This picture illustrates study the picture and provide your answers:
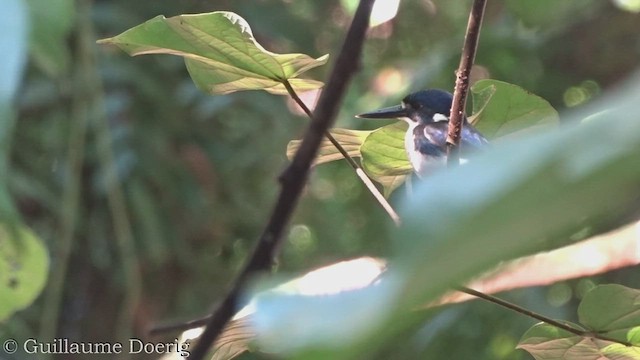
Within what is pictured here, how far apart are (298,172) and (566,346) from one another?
0.37m

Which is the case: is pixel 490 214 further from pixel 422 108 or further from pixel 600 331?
pixel 422 108

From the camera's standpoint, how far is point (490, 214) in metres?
0.14

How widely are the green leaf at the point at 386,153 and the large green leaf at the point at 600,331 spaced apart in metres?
0.17

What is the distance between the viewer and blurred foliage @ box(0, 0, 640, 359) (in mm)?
1596

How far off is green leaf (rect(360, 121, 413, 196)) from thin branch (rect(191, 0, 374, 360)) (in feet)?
1.13

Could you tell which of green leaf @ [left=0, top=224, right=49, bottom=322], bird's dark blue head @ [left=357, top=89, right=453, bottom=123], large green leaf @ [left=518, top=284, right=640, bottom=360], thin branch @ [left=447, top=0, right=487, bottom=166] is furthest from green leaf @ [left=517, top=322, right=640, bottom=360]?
bird's dark blue head @ [left=357, top=89, right=453, bottom=123]

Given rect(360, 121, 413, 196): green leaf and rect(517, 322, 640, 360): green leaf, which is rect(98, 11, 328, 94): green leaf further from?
rect(517, 322, 640, 360): green leaf

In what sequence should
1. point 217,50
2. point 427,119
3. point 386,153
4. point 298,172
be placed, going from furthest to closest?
1. point 427,119
2. point 386,153
3. point 217,50
4. point 298,172

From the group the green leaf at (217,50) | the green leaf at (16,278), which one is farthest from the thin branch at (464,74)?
the green leaf at (16,278)

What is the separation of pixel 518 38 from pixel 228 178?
66cm

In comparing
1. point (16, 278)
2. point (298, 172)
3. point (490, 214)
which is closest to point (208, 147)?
point (16, 278)

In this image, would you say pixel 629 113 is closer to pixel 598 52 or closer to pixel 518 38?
pixel 518 38

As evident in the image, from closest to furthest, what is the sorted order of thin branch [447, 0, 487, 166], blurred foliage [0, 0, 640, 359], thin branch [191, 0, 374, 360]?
thin branch [191, 0, 374, 360] → thin branch [447, 0, 487, 166] → blurred foliage [0, 0, 640, 359]

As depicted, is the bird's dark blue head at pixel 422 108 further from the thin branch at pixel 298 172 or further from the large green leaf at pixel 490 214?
the large green leaf at pixel 490 214
